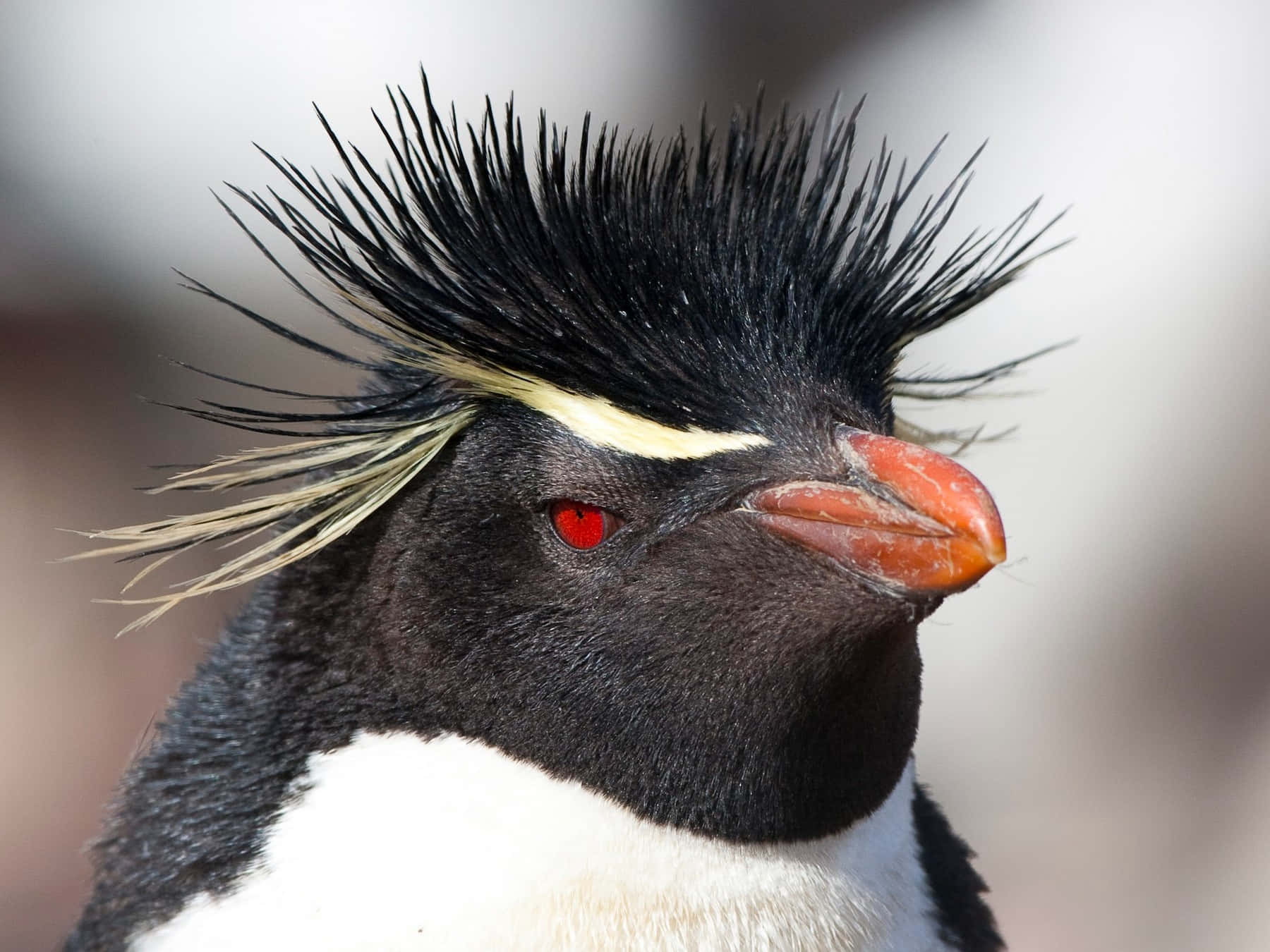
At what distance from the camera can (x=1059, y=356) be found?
457cm

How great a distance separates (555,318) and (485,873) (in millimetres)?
626

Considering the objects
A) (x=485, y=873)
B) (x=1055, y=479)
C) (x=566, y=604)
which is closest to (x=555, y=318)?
(x=566, y=604)

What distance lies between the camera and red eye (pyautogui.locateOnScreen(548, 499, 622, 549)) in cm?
128

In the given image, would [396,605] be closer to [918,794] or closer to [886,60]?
[918,794]

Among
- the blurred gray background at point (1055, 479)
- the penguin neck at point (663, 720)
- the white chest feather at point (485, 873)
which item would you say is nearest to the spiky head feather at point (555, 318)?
the penguin neck at point (663, 720)

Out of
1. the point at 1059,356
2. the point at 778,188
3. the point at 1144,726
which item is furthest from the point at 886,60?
the point at 778,188

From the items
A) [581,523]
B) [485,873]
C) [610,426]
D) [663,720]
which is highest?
[610,426]

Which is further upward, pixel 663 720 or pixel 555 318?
pixel 555 318

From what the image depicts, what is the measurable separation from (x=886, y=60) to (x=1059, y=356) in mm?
2591

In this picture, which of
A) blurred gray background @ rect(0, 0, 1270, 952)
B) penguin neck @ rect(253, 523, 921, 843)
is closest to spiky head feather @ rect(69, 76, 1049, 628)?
penguin neck @ rect(253, 523, 921, 843)

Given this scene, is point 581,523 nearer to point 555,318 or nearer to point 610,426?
point 610,426

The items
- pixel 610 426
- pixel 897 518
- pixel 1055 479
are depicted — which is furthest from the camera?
pixel 1055 479

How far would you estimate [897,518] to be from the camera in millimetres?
1146

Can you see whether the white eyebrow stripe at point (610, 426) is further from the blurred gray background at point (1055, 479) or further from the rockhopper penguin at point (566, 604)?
the blurred gray background at point (1055, 479)
